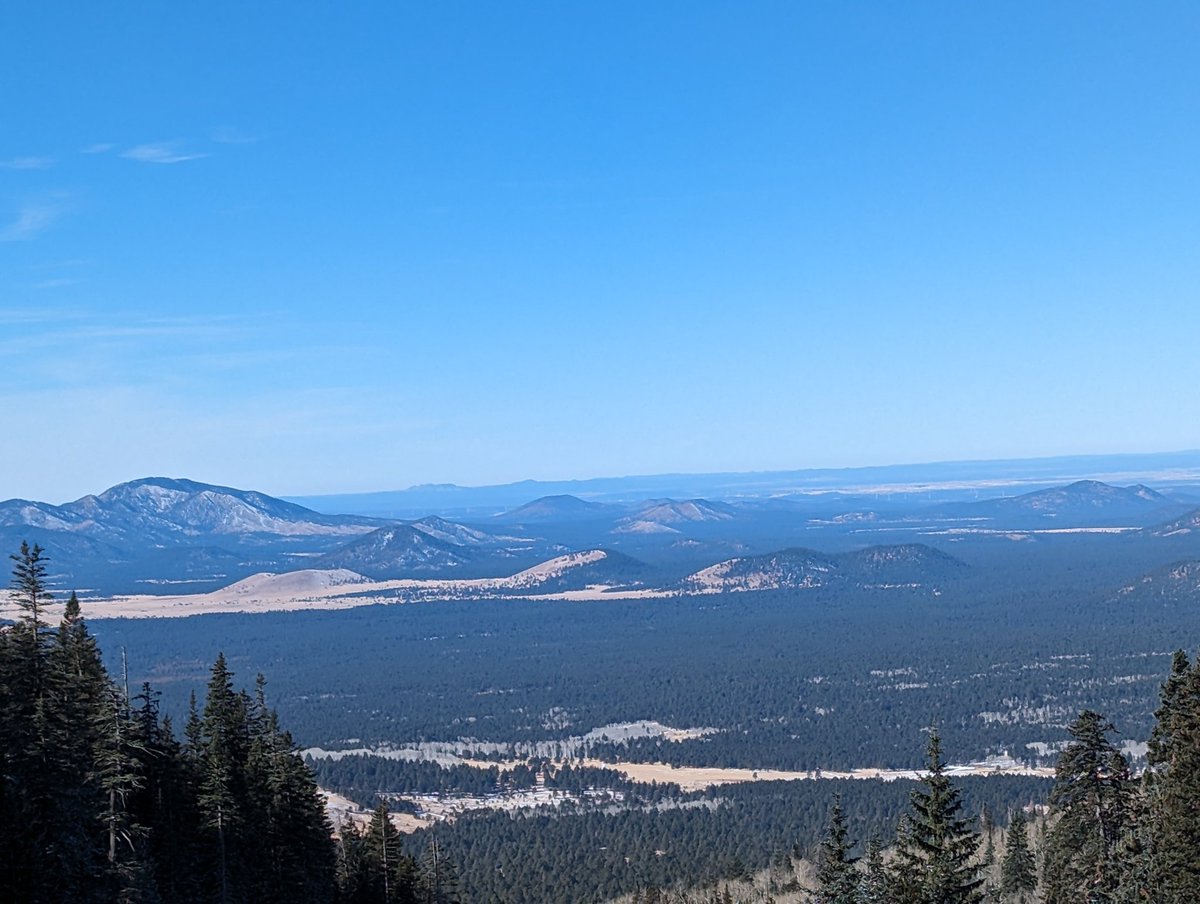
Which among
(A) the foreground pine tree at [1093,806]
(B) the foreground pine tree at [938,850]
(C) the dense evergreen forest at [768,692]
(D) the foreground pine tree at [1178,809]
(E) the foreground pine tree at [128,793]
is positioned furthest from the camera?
(C) the dense evergreen forest at [768,692]

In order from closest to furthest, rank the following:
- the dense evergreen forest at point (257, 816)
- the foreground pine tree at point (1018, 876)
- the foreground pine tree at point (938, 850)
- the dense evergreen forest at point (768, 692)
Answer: the foreground pine tree at point (938, 850)
the dense evergreen forest at point (257, 816)
the foreground pine tree at point (1018, 876)
the dense evergreen forest at point (768, 692)

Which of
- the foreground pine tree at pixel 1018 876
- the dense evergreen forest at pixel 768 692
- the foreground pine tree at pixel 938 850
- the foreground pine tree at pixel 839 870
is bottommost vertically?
the dense evergreen forest at pixel 768 692

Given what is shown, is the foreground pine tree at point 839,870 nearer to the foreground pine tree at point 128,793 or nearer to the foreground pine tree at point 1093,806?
the foreground pine tree at point 1093,806

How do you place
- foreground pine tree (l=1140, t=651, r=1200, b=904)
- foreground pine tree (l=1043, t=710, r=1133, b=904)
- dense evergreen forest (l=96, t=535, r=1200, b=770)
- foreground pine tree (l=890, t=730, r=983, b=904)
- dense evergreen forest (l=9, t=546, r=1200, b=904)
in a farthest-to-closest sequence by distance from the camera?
dense evergreen forest (l=96, t=535, r=1200, b=770), foreground pine tree (l=1043, t=710, r=1133, b=904), dense evergreen forest (l=9, t=546, r=1200, b=904), foreground pine tree (l=1140, t=651, r=1200, b=904), foreground pine tree (l=890, t=730, r=983, b=904)

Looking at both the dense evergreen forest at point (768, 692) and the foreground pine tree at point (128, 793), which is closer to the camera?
the foreground pine tree at point (128, 793)

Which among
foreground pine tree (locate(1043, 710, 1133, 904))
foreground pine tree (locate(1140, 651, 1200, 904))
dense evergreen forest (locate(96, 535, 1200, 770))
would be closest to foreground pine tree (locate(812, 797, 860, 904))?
foreground pine tree (locate(1140, 651, 1200, 904))

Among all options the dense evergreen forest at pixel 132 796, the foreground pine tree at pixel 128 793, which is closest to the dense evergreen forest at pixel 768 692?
the dense evergreen forest at pixel 132 796

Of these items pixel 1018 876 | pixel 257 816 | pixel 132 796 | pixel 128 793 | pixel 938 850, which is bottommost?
pixel 1018 876

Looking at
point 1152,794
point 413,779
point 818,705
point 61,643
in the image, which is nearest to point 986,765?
point 818,705

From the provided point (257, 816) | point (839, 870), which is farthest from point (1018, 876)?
point (257, 816)

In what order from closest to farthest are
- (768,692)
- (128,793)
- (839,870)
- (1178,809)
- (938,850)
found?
1. (938,850)
2. (1178,809)
3. (839,870)
4. (128,793)
5. (768,692)

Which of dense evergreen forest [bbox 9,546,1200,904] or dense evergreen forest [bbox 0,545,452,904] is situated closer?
dense evergreen forest [bbox 9,546,1200,904]

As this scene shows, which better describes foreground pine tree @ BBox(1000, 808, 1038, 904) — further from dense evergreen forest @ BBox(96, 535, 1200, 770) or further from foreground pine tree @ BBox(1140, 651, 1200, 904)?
dense evergreen forest @ BBox(96, 535, 1200, 770)

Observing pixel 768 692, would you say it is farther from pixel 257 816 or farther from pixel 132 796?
pixel 132 796
